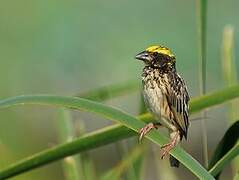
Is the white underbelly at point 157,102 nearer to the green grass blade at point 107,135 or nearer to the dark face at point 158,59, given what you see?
the dark face at point 158,59

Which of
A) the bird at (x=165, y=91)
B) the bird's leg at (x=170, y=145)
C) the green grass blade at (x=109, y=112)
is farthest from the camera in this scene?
the bird at (x=165, y=91)

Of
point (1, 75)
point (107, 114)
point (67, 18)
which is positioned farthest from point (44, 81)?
point (107, 114)

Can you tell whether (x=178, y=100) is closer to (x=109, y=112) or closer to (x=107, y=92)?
(x=107, y=92)

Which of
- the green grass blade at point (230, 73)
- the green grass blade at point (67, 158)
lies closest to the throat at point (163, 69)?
the green grass blade at point (230, 73)

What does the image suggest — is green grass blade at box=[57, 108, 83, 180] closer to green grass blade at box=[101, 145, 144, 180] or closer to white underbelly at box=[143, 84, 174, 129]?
green grass blade at box=[101, 145, 144, 180]

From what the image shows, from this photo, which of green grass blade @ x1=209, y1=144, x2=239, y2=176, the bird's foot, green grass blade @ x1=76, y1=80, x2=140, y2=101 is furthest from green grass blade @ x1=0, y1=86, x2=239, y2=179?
green grass blade @ x1=76, y1=80, x2=140, y2=101

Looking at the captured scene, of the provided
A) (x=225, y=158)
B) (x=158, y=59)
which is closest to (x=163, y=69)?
(x=158, y=59)

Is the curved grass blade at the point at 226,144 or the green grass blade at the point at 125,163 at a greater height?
the curved grass blade at the point at 226,144
